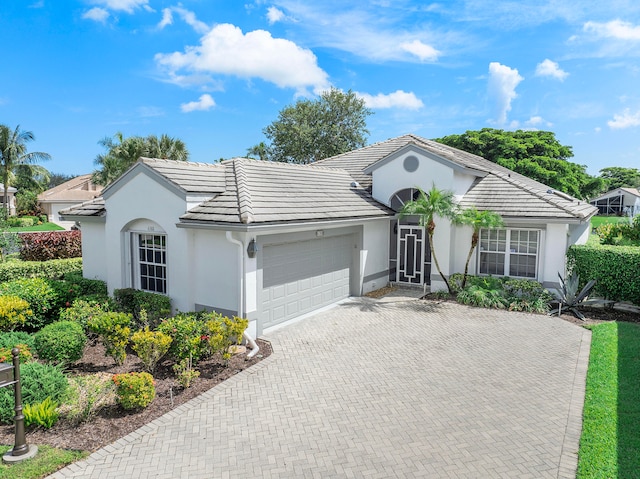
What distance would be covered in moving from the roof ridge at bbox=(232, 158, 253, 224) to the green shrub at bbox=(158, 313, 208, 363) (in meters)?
2.70

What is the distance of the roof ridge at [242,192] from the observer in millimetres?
10352

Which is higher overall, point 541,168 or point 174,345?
point 541,168

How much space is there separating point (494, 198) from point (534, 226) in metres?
1.88

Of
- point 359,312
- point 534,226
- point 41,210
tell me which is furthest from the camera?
point 41,210

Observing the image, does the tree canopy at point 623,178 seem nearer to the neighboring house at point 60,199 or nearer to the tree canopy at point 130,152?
the tree canopy at point 130,152

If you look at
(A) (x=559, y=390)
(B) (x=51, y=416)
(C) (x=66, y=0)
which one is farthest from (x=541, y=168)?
(B) (x=51, y=416)

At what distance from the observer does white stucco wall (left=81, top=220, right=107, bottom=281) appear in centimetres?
1444

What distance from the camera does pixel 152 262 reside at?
12.7 m

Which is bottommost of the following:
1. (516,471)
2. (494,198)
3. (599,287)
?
(516,471)

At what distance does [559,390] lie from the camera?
8.23 metres

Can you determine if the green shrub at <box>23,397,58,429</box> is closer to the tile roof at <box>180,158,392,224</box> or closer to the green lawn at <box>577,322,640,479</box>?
the tile roof at <box>180,158,392,224</box>

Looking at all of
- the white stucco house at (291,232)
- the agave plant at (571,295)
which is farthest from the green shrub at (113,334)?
the agave plant at (571,295)

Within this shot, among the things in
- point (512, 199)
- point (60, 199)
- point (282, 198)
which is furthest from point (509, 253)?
point (60, 199)

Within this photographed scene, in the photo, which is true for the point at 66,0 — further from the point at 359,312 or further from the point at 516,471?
the point at 516,471
